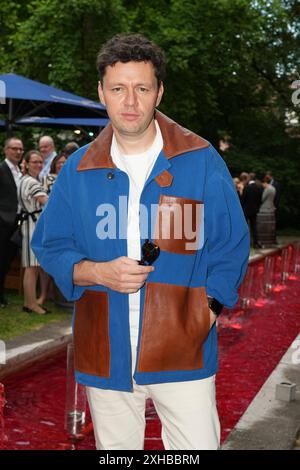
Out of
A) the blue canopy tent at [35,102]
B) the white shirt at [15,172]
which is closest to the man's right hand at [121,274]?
the white shirt at [15,172]

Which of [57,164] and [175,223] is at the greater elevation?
[57,164]

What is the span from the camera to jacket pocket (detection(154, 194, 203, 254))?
2377mm

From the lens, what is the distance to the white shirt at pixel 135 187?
2400mm

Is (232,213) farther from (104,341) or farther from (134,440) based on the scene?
(134,440)

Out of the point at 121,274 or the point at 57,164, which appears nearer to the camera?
the point at 121,274

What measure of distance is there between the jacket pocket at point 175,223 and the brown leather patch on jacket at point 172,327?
Answer: 145 mm

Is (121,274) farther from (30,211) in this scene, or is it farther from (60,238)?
(30,211)

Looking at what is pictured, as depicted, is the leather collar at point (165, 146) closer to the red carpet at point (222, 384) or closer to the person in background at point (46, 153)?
the red carpet at point (222, 384)

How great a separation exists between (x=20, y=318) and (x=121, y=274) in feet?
Answer: 18.6

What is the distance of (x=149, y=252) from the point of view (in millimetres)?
2260

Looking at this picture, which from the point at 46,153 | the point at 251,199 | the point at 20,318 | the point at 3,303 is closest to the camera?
the point at 20,318

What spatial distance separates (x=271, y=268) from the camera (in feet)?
49.9

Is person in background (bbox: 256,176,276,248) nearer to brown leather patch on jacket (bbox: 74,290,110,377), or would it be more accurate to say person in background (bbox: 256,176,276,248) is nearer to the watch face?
brown leather patch on jacket (bbox: 74,290,110,377)

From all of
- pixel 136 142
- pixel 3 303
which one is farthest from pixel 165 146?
pixel 3 303
